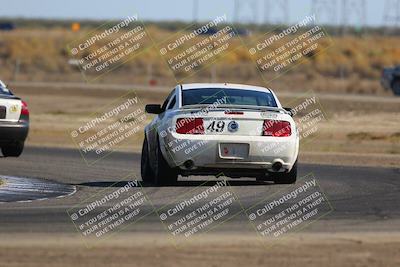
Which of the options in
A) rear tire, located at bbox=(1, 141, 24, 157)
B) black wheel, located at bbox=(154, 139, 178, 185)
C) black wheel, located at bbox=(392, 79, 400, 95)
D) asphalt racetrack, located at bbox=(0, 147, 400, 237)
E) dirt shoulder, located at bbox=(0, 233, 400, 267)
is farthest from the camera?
A: black wheel, located at bbox=(392, 79, 400, 95)

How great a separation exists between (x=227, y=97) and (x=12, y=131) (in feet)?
18.8

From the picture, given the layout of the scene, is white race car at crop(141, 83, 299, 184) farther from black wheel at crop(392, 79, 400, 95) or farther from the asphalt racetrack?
black wheel at crop(392, 79, 400, 95)

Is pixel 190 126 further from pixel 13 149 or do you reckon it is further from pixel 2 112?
pixel 13 149

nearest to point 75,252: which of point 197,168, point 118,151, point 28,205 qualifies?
point 28,205

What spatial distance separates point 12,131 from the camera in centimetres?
2144

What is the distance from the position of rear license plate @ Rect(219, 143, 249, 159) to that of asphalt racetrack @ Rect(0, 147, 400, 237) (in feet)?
1.48

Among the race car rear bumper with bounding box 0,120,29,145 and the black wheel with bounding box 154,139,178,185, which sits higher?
the black wheel with bounding box 154,139,178,185

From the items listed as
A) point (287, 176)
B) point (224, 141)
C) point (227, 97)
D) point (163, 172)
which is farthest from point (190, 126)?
point (287, 176)

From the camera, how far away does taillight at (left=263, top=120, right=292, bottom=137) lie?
16188 mm

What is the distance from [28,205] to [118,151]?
11.1 metres

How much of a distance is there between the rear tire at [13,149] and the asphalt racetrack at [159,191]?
0.58ft

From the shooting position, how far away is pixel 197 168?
16172 millimetres

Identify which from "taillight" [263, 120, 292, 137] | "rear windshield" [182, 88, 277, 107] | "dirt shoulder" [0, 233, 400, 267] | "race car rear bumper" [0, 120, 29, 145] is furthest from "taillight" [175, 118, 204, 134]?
"race car rear bumper" [0, 120, 29, 145]

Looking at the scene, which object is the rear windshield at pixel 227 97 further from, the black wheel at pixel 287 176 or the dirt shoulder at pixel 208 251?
the dirt shoulder at pixel 208 251
